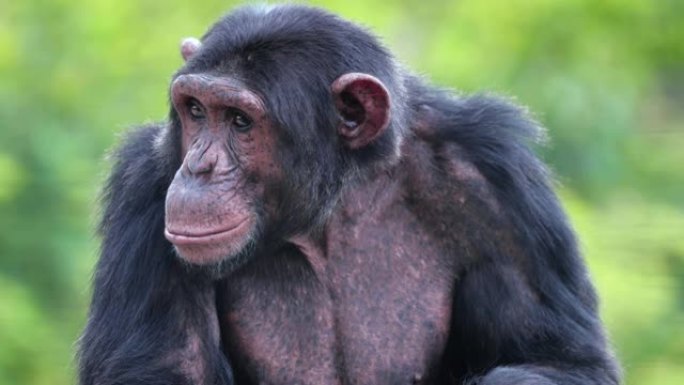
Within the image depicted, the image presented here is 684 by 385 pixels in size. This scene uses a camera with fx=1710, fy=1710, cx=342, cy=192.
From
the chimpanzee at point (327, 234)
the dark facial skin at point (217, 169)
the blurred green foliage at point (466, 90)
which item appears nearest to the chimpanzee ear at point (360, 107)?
the chimpanzee at point (327, 234)

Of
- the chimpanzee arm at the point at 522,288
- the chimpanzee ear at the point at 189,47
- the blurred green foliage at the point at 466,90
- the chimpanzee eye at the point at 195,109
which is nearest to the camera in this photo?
the chimpanzee eye at the point at 195,109

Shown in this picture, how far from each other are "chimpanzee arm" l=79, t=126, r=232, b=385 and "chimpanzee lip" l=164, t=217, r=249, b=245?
28cm

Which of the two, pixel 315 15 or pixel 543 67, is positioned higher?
pixel 543 67

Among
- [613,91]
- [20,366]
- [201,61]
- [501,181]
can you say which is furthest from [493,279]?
[613,91]

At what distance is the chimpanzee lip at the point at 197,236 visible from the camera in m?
5.35

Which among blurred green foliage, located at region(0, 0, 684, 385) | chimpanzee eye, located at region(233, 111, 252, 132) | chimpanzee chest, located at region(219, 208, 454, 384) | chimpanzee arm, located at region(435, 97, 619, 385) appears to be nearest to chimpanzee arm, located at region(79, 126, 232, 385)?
chimpanzee chest, located at region(219, 208, 454, 384)

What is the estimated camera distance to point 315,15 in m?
5.70

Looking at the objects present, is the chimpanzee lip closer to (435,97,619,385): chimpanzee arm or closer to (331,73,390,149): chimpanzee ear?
(331,73,390,149): chimpanzee ear

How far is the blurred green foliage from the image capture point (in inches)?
371

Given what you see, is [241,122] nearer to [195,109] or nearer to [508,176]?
[195,109]

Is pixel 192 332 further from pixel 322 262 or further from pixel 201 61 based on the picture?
pixel 201 61

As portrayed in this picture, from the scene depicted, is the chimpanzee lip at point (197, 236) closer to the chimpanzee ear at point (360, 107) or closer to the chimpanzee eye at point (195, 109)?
the chimpanzee eye at point (195, 109)

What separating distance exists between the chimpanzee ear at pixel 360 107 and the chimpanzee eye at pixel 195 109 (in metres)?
0.44

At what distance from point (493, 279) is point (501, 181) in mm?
342
